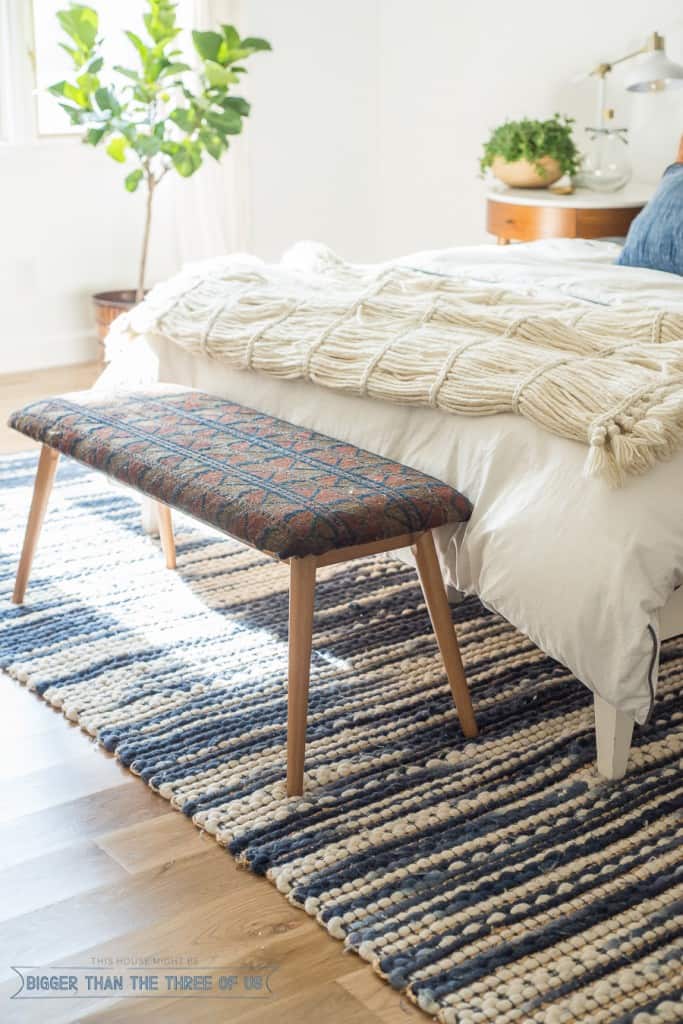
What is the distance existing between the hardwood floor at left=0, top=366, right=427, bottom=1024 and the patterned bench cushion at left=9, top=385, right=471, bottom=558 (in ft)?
1.44

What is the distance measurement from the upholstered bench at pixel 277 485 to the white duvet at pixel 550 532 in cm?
7

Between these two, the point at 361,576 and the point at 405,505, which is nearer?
the point at 405,505

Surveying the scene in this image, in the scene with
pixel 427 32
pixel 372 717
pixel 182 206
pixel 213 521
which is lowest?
pixel 372 717

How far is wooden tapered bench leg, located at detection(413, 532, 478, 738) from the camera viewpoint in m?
1.93

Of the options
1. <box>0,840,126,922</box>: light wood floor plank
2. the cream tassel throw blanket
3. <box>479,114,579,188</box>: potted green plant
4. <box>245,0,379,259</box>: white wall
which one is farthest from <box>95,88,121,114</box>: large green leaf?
<box>0,840,126,922</box>: light wood floor plank

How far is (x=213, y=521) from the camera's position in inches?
74.7

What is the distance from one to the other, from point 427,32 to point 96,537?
9.08ft

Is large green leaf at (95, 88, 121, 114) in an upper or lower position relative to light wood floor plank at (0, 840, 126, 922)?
upper

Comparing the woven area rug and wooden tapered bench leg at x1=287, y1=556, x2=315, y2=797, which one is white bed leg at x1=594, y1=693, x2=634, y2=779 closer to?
the woven area rug

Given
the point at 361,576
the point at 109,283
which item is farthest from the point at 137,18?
the point at 361,576

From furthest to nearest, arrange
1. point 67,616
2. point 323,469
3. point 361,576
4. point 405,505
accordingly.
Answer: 1. point 361,576
2. point 67,616
3. point 323,469
4. point 405,505

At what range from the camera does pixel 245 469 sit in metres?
1.99

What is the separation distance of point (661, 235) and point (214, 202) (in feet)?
6.82

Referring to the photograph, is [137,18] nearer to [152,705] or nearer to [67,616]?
[67,616]
